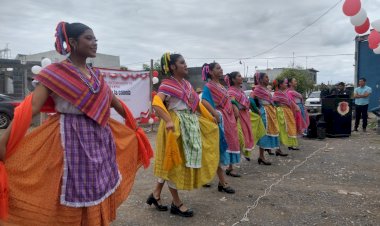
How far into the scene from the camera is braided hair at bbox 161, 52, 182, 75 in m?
3.81

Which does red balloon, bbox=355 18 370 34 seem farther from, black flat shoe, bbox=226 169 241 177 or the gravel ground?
black flat shoe, bbox=226 169 241 177

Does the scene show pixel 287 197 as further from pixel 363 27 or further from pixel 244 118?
pixel 363 27

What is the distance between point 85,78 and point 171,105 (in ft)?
5.28

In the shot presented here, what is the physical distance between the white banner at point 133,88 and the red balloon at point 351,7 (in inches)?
230

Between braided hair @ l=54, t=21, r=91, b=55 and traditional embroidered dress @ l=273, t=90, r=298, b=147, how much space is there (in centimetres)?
552

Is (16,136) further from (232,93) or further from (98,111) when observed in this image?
(232,93)

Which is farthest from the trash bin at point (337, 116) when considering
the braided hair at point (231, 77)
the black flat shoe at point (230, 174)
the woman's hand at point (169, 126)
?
the woman's hand at point (169, 126)

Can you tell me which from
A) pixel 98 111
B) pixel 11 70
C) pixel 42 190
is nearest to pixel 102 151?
pixel 98 111

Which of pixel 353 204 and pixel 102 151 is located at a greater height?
pixel 102 151

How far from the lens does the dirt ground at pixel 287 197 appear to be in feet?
12.3

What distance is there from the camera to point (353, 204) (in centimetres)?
420

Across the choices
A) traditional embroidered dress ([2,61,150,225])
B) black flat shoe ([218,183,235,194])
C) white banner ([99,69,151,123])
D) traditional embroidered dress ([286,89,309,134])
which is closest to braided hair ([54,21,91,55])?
traditional embroidered dress ([2,61,150,225])

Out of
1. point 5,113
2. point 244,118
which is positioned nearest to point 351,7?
point 244,118

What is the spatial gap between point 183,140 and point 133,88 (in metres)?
6.49
